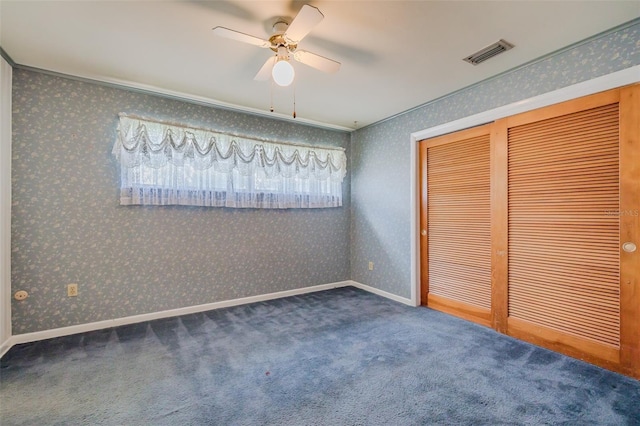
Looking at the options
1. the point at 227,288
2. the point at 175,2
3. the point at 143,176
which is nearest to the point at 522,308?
the point at 227,288

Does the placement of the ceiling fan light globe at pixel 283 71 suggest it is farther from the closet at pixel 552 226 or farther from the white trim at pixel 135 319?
the white trim at pixel 135 319

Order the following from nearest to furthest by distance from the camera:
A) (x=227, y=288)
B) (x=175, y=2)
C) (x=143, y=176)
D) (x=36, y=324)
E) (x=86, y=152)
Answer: (x=175, y=2)
(x=36, y=324)
(x=86, y=152)
(x=143, y=176)
(x=227, y=288)

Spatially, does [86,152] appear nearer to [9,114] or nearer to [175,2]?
[9,114]

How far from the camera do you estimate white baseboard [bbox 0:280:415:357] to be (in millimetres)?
2609

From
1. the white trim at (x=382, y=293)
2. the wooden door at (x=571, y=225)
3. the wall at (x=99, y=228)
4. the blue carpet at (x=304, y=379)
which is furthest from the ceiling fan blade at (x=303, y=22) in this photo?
the white trim at (x=382, y=293)

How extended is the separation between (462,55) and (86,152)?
3675mm

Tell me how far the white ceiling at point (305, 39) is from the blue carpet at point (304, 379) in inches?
99.7

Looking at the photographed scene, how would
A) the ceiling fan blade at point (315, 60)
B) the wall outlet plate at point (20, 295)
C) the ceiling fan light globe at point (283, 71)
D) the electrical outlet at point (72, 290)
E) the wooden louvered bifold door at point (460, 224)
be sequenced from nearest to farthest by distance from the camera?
the ceiling fan light globe at point (283, 71) < the ceiling fan blade at point (315, 60) < the wall outlet plate at point (20, 295) < the electrical outlet at point (72, 290) < the wooden louvered bifold door at point (460, 224)

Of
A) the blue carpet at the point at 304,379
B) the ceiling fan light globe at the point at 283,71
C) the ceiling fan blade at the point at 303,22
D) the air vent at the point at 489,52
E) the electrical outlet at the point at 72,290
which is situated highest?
the air vent at the point at 489,52

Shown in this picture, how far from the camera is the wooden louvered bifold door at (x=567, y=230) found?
2176 millimetres

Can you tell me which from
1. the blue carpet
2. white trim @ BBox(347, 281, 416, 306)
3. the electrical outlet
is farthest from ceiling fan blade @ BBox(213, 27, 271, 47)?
white trim @ BBox(347, 281, 416, 306)

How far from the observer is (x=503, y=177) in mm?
2811

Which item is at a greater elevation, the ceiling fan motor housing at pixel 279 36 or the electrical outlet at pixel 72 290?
the ceiling fan motor housing at pixel 279 36

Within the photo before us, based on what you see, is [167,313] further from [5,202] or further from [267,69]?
[267,69]
